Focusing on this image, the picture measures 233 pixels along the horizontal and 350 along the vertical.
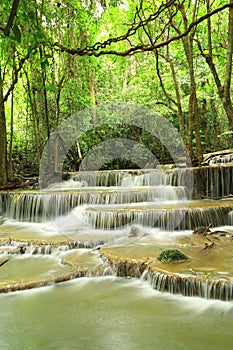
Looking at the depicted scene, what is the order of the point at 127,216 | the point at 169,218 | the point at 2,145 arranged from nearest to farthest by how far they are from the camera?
the point at 169,218, the point at 127,216, the point at 2,145

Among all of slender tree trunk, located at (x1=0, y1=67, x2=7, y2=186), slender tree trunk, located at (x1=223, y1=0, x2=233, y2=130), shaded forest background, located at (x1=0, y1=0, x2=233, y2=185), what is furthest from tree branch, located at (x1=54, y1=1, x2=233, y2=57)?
shaded forest background, located at (x1=0, y1=0, x2=233, y2=185)

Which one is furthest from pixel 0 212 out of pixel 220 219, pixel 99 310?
pixel 99 310

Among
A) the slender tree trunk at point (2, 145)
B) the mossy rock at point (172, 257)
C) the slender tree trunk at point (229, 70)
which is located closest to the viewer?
the mossy rock at point (172, 257)

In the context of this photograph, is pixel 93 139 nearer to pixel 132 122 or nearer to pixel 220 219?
pixel 132 122

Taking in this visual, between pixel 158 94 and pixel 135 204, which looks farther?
pixel 158 94

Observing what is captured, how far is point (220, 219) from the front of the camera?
697 cm

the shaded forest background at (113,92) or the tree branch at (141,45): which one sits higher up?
the shaded forest background at (113,92)

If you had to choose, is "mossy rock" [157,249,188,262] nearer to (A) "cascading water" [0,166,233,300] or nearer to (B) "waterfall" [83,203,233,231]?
(A) "cascading water" [0,166,233,300]

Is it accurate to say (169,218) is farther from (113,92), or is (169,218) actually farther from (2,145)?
(113,92)

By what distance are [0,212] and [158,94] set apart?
9.94m

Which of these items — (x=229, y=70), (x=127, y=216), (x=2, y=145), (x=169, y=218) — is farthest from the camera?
(x=2, y=145)

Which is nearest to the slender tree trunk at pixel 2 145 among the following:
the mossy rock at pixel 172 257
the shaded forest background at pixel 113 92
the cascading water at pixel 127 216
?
the shaded forest background at pixel 113 92

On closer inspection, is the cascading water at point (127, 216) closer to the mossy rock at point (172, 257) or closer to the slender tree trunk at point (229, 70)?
the mossy rock at point (172, 257)

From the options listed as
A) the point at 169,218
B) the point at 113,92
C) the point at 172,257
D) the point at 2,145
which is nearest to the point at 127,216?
the point at 169,218
